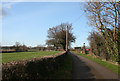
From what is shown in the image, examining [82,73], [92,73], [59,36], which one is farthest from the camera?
[59,36]

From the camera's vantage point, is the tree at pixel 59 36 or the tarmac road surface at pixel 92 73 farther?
the tree at pixel 59 36

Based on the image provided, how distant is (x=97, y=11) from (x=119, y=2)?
2575 millimetres

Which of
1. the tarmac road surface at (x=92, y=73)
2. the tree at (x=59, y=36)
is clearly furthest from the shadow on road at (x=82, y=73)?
the tree at (x=59, y=36)

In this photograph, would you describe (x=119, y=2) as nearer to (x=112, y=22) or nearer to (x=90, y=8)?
(x=112, y=22)

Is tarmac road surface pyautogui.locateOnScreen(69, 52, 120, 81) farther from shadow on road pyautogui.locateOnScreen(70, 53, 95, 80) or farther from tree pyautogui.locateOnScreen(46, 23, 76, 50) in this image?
tree pyautogui.locateOnScreen(46, 23, 76, 50)

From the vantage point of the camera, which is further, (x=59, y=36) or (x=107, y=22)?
(x=59, y=36)

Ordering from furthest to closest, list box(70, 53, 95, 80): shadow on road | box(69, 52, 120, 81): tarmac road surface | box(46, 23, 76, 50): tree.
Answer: box(46, 23, 76, 50): tree → box(69, 52, 120, 81): tarmac road surface → box(70, 53, 95, 80): shadow on road

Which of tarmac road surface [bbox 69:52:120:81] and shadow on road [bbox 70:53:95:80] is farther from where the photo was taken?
tarmac road surface [bbox 69:52:120:81]

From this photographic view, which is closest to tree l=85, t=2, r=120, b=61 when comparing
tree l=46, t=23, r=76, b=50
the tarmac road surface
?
the tarmac road surface

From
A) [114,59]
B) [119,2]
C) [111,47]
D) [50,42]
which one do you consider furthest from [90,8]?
[50,42]

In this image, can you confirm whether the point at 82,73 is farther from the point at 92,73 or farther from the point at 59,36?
the point at 59,36

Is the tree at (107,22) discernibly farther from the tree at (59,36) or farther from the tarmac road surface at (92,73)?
the tree at (59,36)

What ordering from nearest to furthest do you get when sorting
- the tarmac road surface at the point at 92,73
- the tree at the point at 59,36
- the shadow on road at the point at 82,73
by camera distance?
the shadow on road at the point at 82,73 < the tarmac road surface at the point at 92,73 < the tree at the point at 59,36

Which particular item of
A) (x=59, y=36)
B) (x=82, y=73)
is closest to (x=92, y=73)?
(x=82, y=73)
